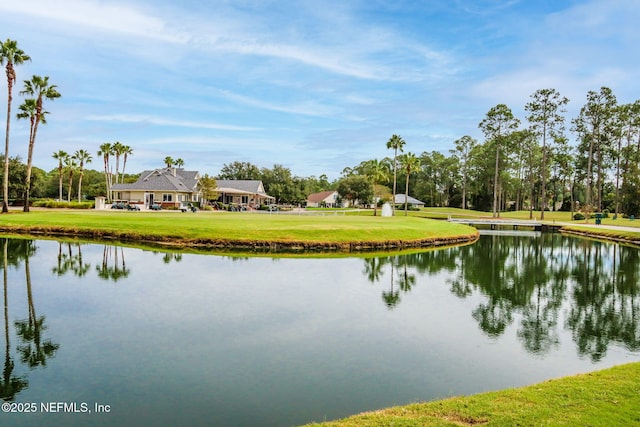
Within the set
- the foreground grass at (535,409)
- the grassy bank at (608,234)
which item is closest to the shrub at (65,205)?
the grassy bank at (608,234)

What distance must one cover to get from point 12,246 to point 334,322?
2315 centimetres

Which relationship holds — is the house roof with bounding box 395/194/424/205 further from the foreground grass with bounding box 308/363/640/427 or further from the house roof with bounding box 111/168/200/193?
the foreground grass with bounding box 308/363/640/427

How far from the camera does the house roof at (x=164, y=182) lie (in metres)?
69.2

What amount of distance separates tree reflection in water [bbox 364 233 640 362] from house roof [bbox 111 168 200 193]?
4841 cm

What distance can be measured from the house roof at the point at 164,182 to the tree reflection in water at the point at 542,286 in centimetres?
4841

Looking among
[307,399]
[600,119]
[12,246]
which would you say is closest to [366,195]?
[600,119]

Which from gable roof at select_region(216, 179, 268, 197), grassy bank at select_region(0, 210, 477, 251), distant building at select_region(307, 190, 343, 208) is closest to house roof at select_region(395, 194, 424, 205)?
distant building at select_region(307, 190, 343, 208)

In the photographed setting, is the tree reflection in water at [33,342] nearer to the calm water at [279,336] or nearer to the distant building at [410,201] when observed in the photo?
the calm water at [279,336]

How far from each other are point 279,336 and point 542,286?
13.2 metres

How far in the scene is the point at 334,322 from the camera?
42.9 ft

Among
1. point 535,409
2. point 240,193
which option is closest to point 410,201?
point 240,193

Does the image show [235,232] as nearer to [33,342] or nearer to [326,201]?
[33,342]

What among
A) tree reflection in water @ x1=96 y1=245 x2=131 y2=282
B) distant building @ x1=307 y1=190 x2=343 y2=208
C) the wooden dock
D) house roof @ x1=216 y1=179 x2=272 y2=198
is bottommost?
tree reflection in water @ x1=96 y1=245 x2=131 y2=282

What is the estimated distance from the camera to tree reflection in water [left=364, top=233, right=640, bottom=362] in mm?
12750
